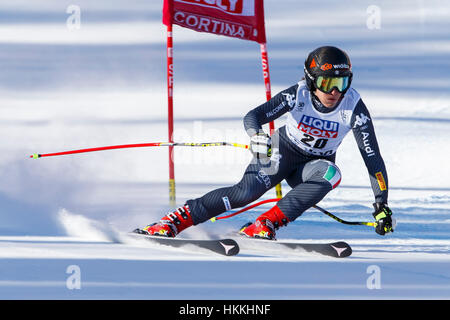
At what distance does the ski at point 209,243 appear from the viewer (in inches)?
229

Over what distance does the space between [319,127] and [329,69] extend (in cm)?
50

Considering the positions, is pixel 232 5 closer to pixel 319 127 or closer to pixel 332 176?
pixel 319 127

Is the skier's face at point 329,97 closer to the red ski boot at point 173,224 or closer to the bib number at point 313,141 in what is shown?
the bib number at point 313,141

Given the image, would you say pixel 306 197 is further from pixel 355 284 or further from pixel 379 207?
pixel 355 284

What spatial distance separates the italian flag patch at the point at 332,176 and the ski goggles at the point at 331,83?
0.63m

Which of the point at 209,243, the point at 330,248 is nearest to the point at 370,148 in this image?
the point at 330,248

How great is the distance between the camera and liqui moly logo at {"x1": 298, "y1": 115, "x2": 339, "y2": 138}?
6.05 metres

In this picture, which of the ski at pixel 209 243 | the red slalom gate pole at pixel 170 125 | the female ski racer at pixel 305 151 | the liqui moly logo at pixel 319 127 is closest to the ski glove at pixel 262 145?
the female ski racer at pixel 305 151

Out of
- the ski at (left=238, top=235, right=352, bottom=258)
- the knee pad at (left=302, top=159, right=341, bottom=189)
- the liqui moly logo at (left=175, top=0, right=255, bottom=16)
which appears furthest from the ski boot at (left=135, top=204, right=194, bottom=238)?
the liqui moly logo at (left=175, top=0, right=255, bottom=16)

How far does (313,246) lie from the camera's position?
5934 mm

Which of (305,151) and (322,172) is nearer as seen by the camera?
(322,172)

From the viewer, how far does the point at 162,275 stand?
5.10 metres

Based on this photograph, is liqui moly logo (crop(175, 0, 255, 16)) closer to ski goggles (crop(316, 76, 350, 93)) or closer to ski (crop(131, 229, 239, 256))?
ski goggles (crop(316, 76, 350, 93))

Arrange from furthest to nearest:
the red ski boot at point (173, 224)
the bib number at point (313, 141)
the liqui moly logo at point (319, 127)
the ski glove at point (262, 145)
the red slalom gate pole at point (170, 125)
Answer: the red slalom gate pole at point (170, 125), the red ski boot at point (173, 224), the bib number at point (313, 141), the liqui moly logo at point (319, 127), the ski glove at point (262, 145)
